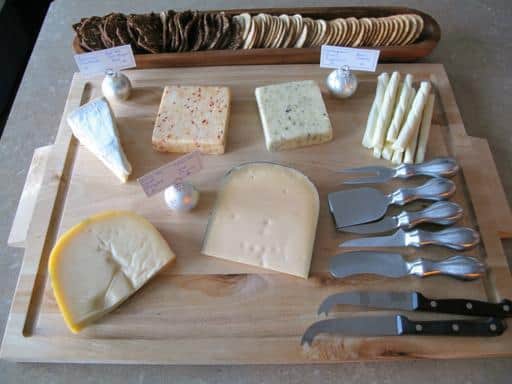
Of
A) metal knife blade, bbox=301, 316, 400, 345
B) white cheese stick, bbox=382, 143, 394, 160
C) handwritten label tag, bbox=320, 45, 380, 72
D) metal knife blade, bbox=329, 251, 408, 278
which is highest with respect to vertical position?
handwritten label tag, bbox=320, 45, 380, 72

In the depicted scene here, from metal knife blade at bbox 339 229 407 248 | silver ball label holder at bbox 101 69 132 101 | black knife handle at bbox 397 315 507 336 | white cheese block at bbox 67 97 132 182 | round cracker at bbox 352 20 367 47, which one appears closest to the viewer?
black knife handle at bbox 397 315 507 336

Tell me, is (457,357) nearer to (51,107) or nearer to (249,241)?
(249,241)

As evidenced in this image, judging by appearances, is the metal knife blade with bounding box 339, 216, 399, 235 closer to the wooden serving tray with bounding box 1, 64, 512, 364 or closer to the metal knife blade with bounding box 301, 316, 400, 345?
the wooden serving tray with bounding box 1, 64, 512, 364

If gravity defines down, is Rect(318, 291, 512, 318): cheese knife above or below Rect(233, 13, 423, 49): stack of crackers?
below

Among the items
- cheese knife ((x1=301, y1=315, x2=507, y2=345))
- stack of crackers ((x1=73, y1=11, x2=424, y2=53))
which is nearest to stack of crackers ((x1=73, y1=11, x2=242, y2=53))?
stack of crackers ((x1=73, y1=11, x2=424, y2=53))

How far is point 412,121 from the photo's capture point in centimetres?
114

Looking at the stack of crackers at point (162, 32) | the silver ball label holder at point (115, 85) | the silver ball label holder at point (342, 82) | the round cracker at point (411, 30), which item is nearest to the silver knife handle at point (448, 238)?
the silver ball label holder at point (342, 82)

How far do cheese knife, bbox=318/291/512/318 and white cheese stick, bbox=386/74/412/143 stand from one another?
1.51 feet

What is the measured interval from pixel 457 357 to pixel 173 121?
971 mm

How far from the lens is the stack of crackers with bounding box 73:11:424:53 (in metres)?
1.29

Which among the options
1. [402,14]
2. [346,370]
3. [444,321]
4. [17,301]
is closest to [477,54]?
[402,14]

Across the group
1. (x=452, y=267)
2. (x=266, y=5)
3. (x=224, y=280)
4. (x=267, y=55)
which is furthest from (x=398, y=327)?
(x=266, y=5)

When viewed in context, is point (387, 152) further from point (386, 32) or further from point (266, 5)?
point (266, 5)

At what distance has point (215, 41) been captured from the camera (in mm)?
1302
